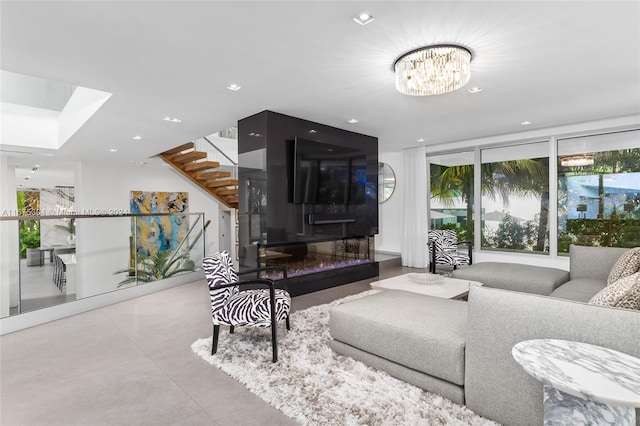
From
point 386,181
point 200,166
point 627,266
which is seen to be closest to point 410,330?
point 627,266

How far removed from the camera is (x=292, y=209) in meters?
4.62

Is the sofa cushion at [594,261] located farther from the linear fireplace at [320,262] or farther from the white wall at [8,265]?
the white wall at [8,265]

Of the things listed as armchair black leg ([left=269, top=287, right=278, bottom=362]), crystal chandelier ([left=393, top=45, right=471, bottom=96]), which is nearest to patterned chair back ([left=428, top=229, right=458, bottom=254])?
crystal chandelier ([left=393, top=45, right=471, bottom=96])

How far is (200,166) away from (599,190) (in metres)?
7.21

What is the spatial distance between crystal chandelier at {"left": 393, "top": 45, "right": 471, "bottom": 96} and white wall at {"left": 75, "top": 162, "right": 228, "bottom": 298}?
455 centimetres

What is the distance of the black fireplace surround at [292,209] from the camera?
4.39 meters

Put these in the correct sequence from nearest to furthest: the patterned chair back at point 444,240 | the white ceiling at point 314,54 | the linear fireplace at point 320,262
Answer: the white ceiling at point 314,54, the linear fireplace at point 320,262, the patterned chair back at point 444,240

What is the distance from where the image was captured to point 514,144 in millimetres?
5980

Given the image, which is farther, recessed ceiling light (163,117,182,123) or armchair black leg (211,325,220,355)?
recessed ceiling light (163,117,182,123)

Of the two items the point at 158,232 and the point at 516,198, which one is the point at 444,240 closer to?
the point at 516,198

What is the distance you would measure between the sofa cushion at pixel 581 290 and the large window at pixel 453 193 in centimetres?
305

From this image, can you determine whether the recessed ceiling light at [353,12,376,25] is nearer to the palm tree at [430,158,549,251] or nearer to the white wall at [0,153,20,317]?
the white wall at [0,153,20,317]

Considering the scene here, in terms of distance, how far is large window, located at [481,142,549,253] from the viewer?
5.72 m

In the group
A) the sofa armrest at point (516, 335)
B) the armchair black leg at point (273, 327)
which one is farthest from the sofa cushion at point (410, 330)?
the armchair black leg at point (273, 327)
